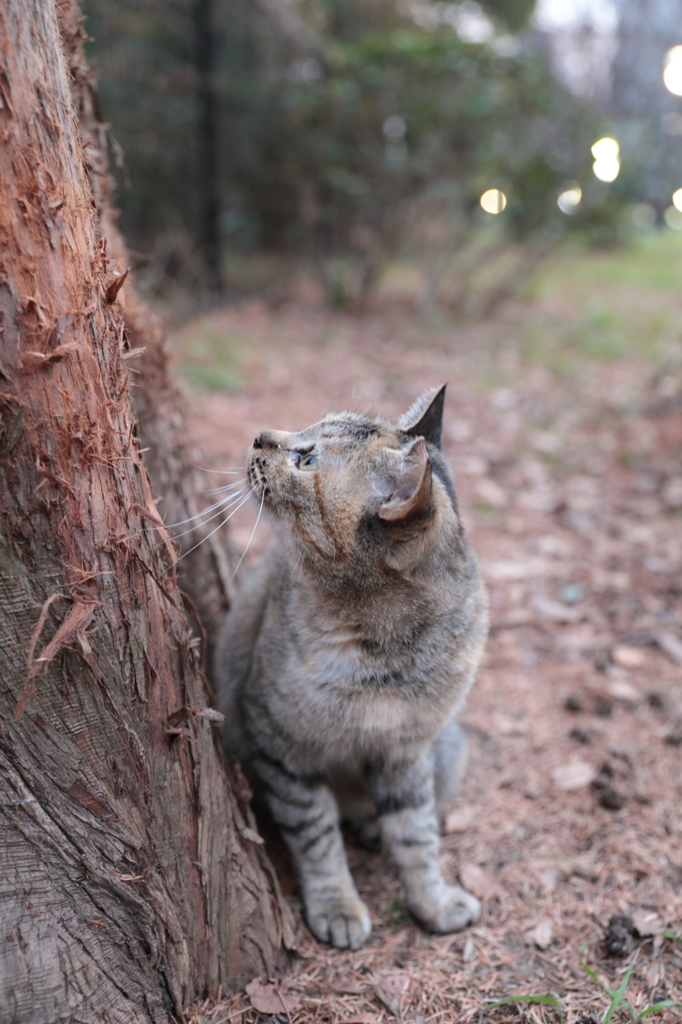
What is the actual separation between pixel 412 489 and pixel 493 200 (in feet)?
25.0

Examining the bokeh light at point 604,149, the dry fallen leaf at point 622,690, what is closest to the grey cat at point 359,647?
the dry fallen leaf at point 622,690

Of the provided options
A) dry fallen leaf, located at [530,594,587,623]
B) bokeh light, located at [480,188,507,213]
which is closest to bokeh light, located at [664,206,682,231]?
bokeh light, located at [480,188,507,213]

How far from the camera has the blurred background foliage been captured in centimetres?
677

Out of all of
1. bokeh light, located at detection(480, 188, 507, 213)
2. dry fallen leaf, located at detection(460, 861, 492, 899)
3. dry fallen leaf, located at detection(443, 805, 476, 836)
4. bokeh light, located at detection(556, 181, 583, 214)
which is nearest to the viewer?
dry fallen leaf, located at detection(460, 861, 492, 899)

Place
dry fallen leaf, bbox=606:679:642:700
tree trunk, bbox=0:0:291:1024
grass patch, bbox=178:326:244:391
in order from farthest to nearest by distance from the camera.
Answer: grass patch, bbox=178:326:244:391
dry fallen leaf, bbox=606:679:642:700
tree trunk, bbox=0:0:291:1024

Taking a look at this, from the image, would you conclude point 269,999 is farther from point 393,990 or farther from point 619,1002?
point 619,1002

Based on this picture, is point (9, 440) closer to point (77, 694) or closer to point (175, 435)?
point (77, 694)

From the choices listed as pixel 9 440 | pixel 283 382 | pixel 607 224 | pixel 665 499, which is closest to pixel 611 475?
pixel 665 499

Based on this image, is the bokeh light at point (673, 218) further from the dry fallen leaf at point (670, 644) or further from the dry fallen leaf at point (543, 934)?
the dry fallen leaf at point (543, 934)

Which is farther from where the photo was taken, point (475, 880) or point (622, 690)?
point (622, 690)

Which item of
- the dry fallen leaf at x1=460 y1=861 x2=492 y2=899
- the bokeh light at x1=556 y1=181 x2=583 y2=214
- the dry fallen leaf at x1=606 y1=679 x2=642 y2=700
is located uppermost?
the bokeh light at x1=556 y1=181 x2=583 y2=214

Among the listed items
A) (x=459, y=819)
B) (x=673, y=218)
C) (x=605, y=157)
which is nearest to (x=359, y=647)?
(x=459, y=819)

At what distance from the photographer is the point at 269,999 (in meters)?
1.95

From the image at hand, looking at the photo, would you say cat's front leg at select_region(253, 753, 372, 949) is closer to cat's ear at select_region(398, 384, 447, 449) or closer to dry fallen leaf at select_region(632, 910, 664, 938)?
dry fallen leaf at select_region(632, 910, 664, 938)
